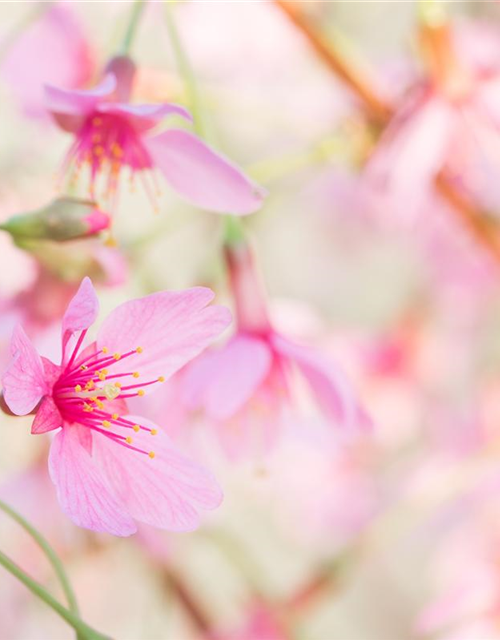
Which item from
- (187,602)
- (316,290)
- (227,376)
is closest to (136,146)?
(227,376)

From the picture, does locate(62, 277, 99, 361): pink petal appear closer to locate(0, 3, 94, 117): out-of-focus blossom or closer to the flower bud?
the flower bud

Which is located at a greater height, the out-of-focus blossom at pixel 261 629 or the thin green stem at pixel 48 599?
the thin green stem at pixel 48 599

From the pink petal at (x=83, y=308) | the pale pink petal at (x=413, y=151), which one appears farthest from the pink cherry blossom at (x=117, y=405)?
the pale pink petal at (x=413, y=151)

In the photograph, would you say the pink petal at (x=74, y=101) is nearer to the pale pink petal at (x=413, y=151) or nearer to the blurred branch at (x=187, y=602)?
the pale pink petal at (x=413, y=151)

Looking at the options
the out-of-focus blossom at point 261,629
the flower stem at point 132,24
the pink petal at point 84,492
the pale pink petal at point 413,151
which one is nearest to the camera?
the pink petal at point 84,492

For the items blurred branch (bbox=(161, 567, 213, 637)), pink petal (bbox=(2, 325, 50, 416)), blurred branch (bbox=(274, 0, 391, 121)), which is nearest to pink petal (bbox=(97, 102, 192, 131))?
pink petal (bbox=(2, 325, 50, 416))

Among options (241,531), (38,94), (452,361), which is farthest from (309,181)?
(241,531)

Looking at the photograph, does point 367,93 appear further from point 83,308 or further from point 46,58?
point 83,308
